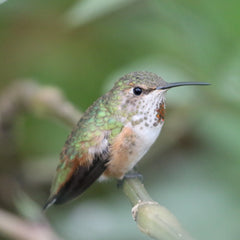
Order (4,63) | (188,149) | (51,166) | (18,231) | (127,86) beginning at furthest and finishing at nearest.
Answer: (4,63)
(188,149)
(51,166)
(18,231)
(127,86)

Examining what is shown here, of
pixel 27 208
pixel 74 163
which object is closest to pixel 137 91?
pixel 74 163

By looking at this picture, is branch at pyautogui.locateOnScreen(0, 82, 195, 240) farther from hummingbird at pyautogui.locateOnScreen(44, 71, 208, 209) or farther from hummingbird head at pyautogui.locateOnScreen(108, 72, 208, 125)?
hummingbird head at pyautogui.locateOnScreen(108, 72, 208, 125)

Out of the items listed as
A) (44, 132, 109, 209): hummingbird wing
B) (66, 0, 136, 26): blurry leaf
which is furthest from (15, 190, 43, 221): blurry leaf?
(66, 0, 136, 26): blurry leaf

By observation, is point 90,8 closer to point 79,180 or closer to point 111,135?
point 111,135

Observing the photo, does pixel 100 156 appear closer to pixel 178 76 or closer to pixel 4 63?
pixel 178 76

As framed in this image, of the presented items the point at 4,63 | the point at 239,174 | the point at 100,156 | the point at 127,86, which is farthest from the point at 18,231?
the point at 4,63

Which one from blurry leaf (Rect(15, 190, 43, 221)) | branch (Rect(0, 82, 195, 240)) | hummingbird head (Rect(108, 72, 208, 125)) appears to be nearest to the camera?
branch (Rect(0, 82, 195, 240))
